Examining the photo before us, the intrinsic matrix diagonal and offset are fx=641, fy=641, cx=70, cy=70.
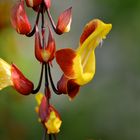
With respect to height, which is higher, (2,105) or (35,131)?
(2,105)

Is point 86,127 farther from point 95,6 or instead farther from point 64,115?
point 95,6

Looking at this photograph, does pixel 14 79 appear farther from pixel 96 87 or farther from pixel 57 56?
pixel 96 87

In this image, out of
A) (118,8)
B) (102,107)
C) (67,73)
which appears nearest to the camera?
(67,73)

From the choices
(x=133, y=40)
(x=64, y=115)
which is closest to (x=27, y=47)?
(x=64, y=115)

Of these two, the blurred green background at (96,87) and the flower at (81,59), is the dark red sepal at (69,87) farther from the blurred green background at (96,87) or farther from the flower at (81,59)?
the blurred green background at (96,87)

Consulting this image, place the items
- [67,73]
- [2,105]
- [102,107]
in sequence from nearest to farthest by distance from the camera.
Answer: [67,73], [2,105], [102,107]

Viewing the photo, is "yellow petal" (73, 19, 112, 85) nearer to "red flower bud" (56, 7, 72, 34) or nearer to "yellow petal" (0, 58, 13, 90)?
"red flower bud" (56, 7, 72, 34)

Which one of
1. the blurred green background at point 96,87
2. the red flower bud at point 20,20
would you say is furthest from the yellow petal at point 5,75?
the blurred green background at point 96,87

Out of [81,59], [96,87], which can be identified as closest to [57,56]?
[81,59]
